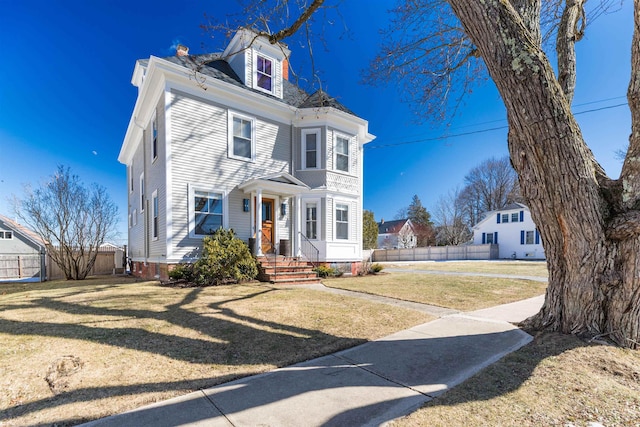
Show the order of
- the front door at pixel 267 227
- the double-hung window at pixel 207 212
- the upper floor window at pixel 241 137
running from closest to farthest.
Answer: the double-hung window at pixel 207 212 → the upper floor window at pixel 241 137 → the front door at pixel 267 227

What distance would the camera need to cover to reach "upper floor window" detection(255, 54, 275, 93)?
12.0 m

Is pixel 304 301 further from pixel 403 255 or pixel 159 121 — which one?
pixel 403 255

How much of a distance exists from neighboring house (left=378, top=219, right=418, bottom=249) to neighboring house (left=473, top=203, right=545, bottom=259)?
11.2 meters

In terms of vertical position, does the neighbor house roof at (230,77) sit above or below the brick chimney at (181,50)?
below

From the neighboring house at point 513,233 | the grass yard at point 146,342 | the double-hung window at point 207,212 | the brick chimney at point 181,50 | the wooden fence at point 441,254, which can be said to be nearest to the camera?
the grass yard at point 146,342

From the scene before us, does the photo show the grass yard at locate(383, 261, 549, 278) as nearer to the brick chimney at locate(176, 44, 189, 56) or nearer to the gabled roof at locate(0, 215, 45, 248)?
the brick chimney at locate(176, 44, 189, 56)

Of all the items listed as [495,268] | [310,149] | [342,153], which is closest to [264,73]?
[310,149]

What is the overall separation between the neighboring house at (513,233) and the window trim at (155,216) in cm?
3121

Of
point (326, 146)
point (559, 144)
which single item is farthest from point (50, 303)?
point (326, 146)

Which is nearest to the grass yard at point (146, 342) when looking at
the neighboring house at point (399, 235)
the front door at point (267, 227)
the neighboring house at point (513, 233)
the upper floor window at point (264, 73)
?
the front door at point (267, 227)

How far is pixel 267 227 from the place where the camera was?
1127 centimetres

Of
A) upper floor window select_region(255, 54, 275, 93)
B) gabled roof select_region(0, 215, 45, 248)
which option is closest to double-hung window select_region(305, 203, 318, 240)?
upper floor window select_region(255, 54, 275, 93)

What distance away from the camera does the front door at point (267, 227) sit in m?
11.0

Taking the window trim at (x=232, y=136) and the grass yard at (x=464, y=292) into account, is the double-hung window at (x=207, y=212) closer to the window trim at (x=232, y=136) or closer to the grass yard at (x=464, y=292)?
the window trim at (x=232, y=136)
